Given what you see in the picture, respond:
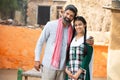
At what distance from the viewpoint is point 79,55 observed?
14.1ft

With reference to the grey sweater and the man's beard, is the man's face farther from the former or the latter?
the grey sweater

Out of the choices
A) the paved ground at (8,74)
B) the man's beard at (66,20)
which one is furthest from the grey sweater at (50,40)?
the paved ground at (8,74)

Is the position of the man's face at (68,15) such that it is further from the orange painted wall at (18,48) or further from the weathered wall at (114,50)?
the orange painted wall at (18,48)

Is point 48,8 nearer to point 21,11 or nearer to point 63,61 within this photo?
point 21,11

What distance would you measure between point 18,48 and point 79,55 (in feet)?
24.9

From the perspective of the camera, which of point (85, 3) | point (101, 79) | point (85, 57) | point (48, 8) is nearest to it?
point (85, 57)

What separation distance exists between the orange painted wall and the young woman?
23.4 feet

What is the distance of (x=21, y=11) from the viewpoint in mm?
22906

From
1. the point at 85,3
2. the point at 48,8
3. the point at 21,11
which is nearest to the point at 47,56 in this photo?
→ the point at 85,3

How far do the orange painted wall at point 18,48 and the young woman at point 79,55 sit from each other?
714 cm

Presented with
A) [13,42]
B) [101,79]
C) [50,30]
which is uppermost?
[50,30]

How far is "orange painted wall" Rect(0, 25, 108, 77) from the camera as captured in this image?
11.7 m

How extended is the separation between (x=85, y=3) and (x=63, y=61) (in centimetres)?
1140

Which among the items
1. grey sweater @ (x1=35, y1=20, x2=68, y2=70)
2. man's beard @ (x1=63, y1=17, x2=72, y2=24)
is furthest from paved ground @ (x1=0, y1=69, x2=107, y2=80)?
man's beard @ (x1=63, y1=17, x2=72, y2=24)
